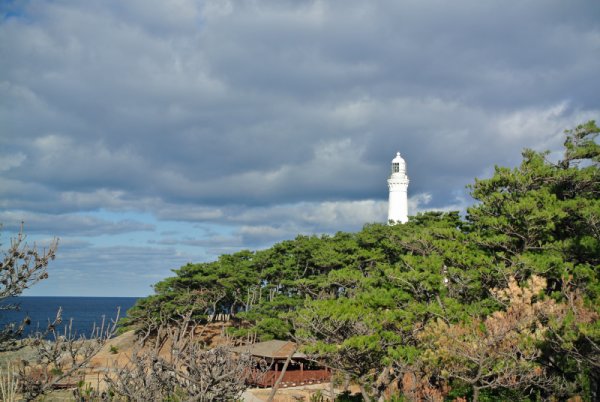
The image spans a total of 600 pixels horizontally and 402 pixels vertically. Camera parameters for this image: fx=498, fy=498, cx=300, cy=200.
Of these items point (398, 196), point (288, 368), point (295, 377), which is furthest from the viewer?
point (398, 196)

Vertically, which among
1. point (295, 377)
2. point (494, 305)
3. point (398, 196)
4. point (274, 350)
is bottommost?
point (295, 377)

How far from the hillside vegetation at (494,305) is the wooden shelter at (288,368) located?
20.1 ft

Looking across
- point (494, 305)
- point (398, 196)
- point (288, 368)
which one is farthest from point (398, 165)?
point (494, 305)

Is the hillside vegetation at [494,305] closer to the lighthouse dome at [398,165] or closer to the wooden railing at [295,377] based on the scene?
the wooden railing at [295,377]

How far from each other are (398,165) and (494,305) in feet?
120

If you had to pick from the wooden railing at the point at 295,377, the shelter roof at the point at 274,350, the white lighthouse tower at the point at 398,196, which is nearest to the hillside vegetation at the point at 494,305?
the shelter roof at the point at 274,350

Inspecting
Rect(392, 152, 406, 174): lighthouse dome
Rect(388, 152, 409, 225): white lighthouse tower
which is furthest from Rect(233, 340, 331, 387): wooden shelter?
Rect(392, 152, 406, 174): lighthouse dome

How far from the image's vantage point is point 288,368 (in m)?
33.0

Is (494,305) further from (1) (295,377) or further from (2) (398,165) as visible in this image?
(2) (398,165)

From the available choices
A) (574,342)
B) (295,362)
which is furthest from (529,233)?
(295,362)

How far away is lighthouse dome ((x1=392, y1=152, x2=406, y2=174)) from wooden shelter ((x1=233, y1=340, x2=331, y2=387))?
27.3 meters

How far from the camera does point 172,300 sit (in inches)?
1574

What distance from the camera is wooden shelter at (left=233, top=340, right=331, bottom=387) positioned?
30516 mm

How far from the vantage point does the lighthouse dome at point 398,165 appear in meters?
55.2
